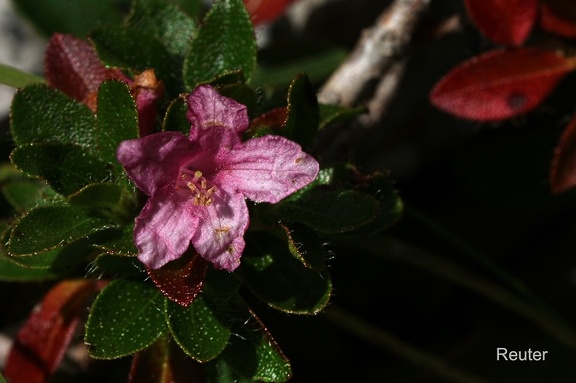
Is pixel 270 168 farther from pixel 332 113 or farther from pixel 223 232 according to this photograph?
pixel 332 113

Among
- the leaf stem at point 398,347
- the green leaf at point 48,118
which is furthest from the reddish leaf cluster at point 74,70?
the leaf stem at point 398,347

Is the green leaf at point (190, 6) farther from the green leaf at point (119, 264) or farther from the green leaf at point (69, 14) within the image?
the green leaf at point (119, 264)

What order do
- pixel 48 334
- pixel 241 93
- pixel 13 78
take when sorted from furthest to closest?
pixel 48 334 → pixel 13 78 → pixel 241 93

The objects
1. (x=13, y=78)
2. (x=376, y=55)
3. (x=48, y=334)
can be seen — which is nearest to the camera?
(x=13, y=78)

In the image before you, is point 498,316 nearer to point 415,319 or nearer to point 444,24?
point 415,319

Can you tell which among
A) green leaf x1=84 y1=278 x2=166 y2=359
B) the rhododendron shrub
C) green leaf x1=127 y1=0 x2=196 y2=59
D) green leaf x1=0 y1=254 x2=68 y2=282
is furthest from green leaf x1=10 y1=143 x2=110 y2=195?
green leaf x1=127 y1=0 x2=196 y2=59

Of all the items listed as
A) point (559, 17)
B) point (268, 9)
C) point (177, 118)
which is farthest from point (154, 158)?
point (559, 17)
